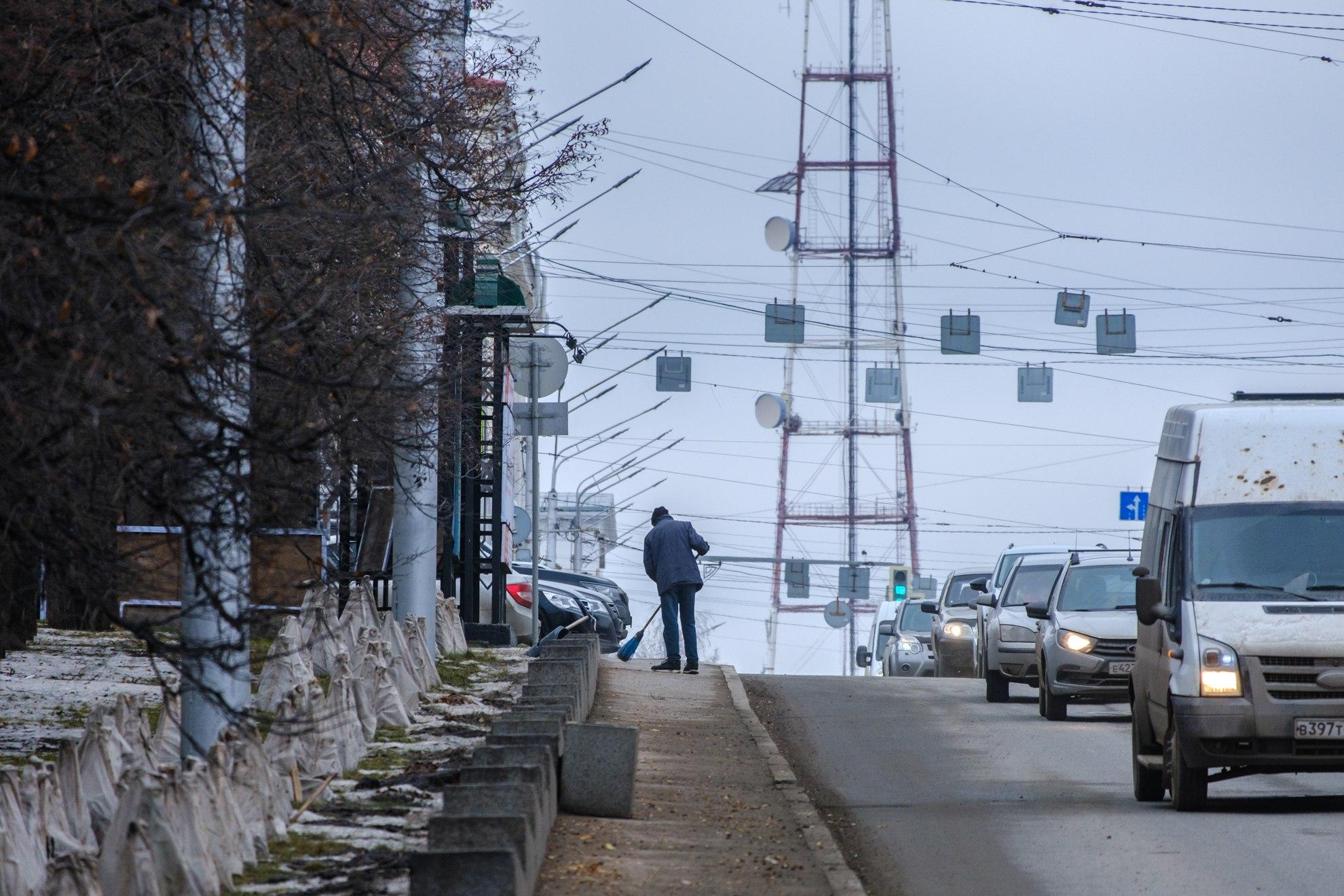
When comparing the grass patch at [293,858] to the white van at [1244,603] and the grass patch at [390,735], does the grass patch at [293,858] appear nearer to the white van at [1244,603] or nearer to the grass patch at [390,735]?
the grass patch at [390,735]

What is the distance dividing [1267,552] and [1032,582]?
11.2 metres

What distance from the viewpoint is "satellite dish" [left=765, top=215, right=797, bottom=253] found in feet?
165

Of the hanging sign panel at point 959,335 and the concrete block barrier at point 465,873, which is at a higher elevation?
the hanging sign panel at point 959,335

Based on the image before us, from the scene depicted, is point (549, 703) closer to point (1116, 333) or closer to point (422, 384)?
point (422, 384)

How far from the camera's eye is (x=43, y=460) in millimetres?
5516

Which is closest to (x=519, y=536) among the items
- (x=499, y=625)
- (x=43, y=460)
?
(x=499, y=625)

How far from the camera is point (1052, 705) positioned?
1889 cm

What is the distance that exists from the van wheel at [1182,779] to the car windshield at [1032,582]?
1095cm

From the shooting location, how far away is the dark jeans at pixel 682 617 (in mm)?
20188

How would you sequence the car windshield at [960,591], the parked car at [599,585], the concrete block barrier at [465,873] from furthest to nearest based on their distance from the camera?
the parked car at [599,585] < the car windshield at [960,591] < the concrete block barrier at [465,873]

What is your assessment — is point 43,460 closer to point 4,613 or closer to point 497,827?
point 497,827

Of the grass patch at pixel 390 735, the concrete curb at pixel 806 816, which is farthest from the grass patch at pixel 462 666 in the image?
the grass patch at pixel 390 735

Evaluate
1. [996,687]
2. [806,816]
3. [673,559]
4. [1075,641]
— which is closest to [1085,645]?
[1075,641]

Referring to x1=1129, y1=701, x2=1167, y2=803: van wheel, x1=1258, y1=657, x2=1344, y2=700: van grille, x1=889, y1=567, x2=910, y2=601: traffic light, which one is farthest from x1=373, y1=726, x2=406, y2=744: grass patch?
x1=889, y1=567, x2=910, y2=601: traffic light
